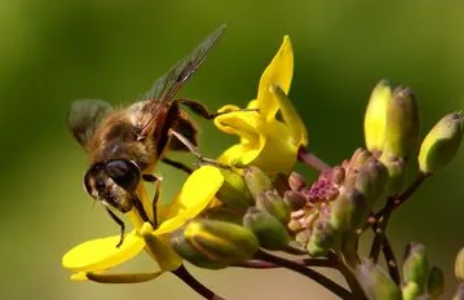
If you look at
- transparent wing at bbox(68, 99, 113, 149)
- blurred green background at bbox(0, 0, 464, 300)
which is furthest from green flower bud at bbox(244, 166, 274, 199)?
blurred green background at bbox(0, 0, 464, 300)

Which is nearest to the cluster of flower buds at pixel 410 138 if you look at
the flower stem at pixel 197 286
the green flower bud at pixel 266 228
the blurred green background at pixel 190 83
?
the green flower bud at pixel 266 228

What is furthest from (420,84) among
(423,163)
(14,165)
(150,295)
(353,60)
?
(423,163)

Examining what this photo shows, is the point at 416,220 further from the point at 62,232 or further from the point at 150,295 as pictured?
the point at 62,232

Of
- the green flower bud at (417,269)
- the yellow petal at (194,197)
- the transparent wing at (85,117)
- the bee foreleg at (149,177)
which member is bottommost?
the green flower bud at (417,269)

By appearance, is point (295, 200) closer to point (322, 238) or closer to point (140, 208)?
point (322, 238)

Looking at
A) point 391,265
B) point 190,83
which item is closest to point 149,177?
point 391,265

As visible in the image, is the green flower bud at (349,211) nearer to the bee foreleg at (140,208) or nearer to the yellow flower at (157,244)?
the yellow flower at (157,244)
